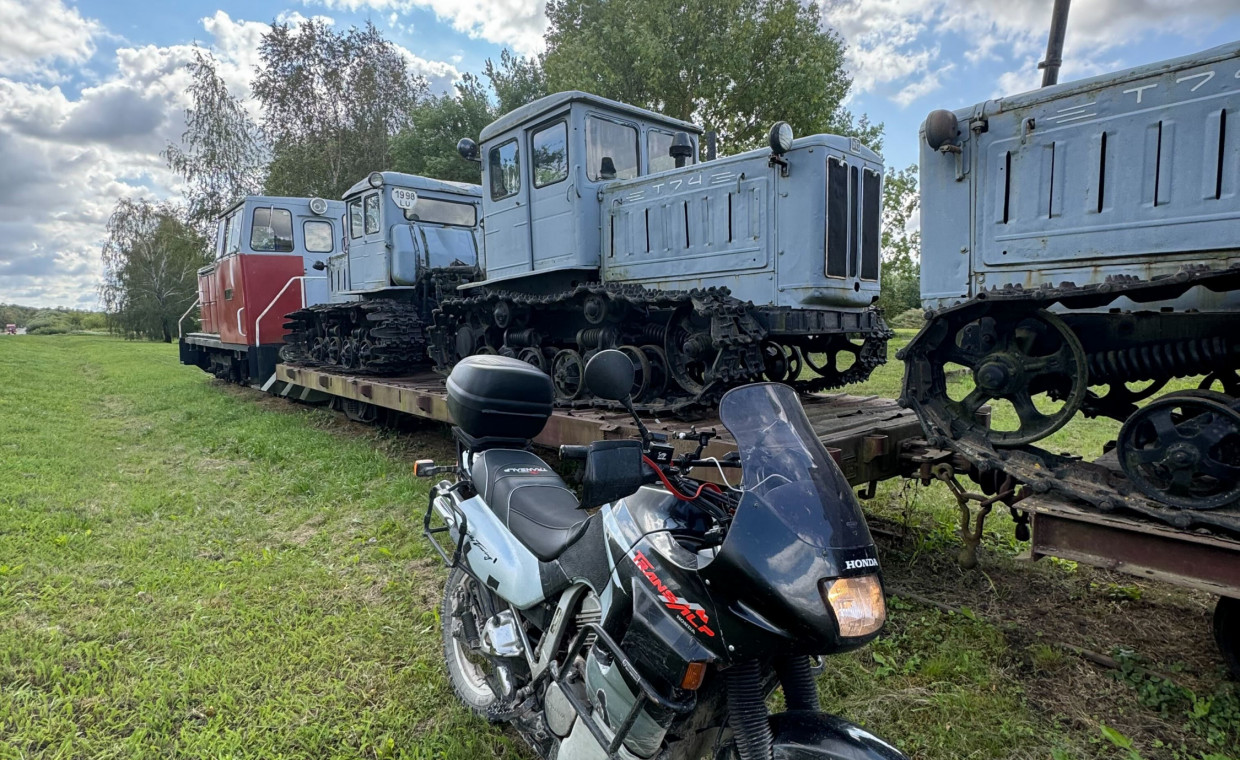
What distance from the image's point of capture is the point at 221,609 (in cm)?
380

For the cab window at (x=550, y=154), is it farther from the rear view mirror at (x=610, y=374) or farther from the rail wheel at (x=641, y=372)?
the rear view mirror at (x=610, y=374)

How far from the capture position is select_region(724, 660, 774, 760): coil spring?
1.61 m

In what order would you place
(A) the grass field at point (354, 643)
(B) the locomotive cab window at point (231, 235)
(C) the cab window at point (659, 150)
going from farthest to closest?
(B) the locomotive cab window at point (231, 235)
(C) the cab window at point (659, 150)
(A) the grass field at point (354, 643)

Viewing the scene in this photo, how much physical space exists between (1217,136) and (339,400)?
9.83 meters

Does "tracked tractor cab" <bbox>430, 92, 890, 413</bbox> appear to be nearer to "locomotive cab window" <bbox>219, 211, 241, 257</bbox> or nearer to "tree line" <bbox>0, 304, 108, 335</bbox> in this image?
"locomotive cab window" <bbox>219, 211, 241, 257</bbox>

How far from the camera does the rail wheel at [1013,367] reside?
3.42m

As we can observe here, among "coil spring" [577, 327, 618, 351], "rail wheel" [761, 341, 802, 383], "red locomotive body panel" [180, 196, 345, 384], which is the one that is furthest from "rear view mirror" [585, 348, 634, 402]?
"red locomotive body panel" [180, 196, 345, 384]

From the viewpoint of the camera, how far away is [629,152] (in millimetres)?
6586

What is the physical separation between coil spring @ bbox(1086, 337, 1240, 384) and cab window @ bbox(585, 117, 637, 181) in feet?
13.5

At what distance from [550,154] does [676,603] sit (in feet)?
18.0

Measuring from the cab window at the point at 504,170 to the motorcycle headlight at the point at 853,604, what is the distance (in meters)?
5.95

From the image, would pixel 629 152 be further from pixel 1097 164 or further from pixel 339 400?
pixel 339 400

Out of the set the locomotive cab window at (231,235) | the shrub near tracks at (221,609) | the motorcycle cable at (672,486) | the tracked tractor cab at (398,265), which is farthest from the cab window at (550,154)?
the locomotive cab window at (231,235)

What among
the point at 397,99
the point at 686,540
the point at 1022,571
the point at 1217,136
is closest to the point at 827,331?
the point at 1022,571
